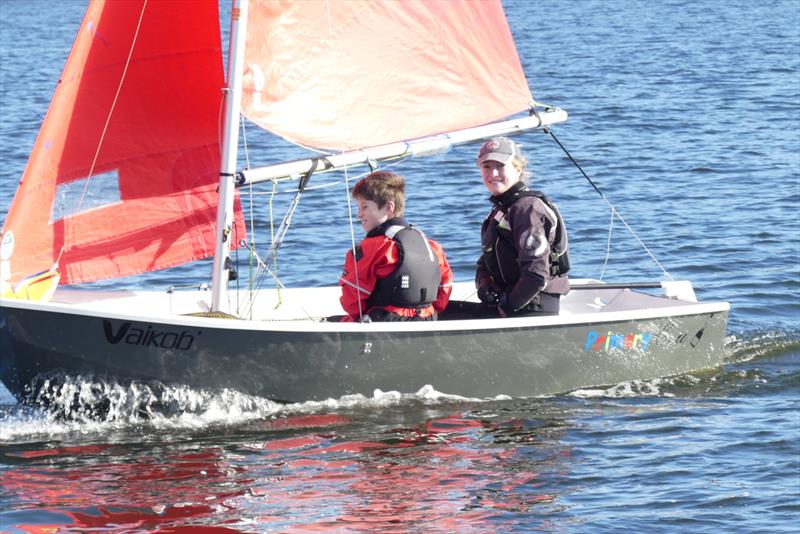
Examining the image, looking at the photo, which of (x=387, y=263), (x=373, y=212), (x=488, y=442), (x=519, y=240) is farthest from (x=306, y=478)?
(x=519, y=240)

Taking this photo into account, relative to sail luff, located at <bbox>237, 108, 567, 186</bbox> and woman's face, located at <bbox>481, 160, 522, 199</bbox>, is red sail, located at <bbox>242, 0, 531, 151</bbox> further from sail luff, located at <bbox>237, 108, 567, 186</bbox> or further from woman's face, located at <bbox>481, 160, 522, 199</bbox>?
woman's face, located at <bbox>481, 160, 522, 199</bbox>

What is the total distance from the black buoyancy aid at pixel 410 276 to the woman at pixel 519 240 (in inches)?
18.7

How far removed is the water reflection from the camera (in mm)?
6273

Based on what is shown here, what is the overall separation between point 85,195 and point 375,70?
1912 millimetres

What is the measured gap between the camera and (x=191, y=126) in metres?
8.09

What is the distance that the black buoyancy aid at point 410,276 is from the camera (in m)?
7.43

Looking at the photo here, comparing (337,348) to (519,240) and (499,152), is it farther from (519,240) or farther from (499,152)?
(499,152)

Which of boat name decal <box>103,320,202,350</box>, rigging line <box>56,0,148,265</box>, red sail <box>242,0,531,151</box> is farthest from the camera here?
red sail <box>242,0,531,151</box>

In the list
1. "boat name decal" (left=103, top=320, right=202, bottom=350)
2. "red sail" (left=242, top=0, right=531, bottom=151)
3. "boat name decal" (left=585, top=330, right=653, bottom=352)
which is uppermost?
"red sail" (left=242, top=0, right=531, bottom=151)

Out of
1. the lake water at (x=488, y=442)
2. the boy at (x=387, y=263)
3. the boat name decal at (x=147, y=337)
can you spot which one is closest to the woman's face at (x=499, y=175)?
the boy at (x=387, y=263)

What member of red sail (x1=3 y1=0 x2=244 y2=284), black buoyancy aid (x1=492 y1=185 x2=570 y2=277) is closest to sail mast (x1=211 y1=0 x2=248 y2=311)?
red sail (x1=3 y1=0 x2=244 y2=284)

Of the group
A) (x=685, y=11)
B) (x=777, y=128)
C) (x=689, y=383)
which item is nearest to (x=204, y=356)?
(x=689, y=383)

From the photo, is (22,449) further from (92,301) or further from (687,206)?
(687,206)

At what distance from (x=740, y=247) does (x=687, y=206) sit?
180cm
